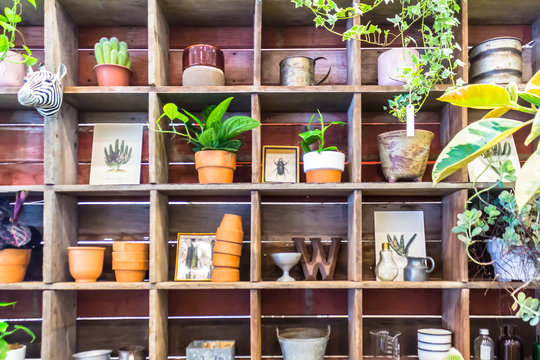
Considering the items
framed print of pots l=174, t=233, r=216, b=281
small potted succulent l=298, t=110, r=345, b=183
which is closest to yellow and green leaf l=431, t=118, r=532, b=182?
small potted succulent l=298, t=110, r=345, b=183

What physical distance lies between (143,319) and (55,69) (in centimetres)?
120

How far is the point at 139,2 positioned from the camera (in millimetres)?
2102

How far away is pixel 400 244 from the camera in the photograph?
85.1 inches

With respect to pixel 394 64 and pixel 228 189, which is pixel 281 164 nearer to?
pixel 228 189

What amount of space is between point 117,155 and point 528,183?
173cm

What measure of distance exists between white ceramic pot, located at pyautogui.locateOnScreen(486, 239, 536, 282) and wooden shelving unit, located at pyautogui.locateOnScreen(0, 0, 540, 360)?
0.13 meters

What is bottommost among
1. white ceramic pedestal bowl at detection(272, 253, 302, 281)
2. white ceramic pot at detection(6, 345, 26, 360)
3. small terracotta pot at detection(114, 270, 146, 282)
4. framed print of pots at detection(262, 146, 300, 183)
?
Result: white ceramic pot at detection(6, 345, 26, 360)

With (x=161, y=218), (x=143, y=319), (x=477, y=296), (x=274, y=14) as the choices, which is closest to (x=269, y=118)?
(x=274, y=14)

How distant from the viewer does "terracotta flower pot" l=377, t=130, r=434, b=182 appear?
6.38 feet

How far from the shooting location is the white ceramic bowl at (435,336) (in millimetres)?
1906

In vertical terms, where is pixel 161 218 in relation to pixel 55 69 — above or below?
below

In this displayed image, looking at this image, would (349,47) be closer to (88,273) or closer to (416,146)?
(416,146)

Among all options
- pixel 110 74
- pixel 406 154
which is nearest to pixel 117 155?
pixel 110 74

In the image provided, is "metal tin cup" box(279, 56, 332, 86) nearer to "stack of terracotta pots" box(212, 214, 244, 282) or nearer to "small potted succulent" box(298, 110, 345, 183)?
"small potted succulent" box(298, 110, 345, 183)
